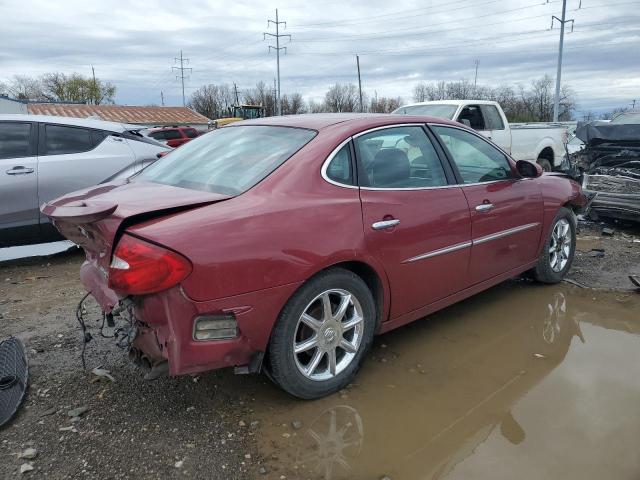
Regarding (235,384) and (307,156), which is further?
(235,384)

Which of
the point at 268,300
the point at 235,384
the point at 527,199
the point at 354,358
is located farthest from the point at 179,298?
the point at 527,199

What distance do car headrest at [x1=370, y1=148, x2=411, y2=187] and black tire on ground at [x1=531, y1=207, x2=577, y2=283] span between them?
197 cm

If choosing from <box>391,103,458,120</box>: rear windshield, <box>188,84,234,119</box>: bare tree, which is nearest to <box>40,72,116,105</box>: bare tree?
<box>188,84,234,119</box>: bare tree

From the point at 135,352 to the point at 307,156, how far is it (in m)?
1.43

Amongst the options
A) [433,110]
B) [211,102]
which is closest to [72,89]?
[211,102]

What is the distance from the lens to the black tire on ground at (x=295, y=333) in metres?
2.71

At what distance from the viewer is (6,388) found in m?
3.04

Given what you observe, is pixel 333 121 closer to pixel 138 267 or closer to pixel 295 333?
pixel 295 333

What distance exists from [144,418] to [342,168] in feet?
5.91

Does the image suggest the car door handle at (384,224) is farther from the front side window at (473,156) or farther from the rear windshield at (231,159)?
the front side window at (473,156)

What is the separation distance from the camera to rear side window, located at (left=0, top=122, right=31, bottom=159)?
5.63m

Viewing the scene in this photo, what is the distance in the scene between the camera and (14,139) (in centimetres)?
568

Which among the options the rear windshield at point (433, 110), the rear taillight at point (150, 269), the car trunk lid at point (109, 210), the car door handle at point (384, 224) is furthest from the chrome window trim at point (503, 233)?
the rear windshield at point (433, 110)

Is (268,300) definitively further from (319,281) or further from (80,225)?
(80,225)
